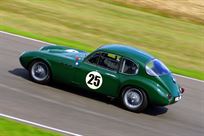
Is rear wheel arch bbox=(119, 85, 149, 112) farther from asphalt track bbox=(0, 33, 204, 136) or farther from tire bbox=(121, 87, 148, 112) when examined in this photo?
asphalt track bbox=(0, 33, 204, 136)

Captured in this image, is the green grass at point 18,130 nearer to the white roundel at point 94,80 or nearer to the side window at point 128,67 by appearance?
the white roundel at point 94,80

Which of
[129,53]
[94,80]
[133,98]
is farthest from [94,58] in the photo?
[133,98]

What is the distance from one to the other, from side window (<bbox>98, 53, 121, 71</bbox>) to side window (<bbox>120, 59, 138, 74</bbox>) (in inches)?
6.7

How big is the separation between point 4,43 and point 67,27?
5.65 metres

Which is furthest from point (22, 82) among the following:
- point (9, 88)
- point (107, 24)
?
point (107, 24)

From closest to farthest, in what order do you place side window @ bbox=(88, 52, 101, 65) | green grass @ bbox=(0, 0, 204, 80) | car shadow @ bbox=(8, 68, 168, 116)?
side window @ bbox=(88, 52, 101, 65)
car shadow @ bbox=(8, 68, 168, 116)
green grass @ bbox=(0, 0, 204, 80)

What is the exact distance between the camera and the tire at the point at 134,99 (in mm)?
13273

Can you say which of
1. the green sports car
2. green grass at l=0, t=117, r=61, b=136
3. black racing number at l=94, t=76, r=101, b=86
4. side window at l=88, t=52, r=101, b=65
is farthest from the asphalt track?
side window at l=88, t=52, r=101, b=65

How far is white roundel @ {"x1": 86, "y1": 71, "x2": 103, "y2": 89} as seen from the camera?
44.5 feet

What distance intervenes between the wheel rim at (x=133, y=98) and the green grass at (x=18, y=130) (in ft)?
9.65

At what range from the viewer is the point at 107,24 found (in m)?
25.0

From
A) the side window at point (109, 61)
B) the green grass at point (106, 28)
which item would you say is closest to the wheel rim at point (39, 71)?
the side window at point (109, 61)

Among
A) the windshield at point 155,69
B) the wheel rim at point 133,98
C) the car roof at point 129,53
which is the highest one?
the car roof at point 129,53

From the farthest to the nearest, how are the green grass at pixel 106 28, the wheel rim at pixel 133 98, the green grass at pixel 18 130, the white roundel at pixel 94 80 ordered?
the green grass at pixel 106 28, the white roundel at pixel 94 80, the wheel rim at pixel 133 98, the green grass at pixel 18 130
